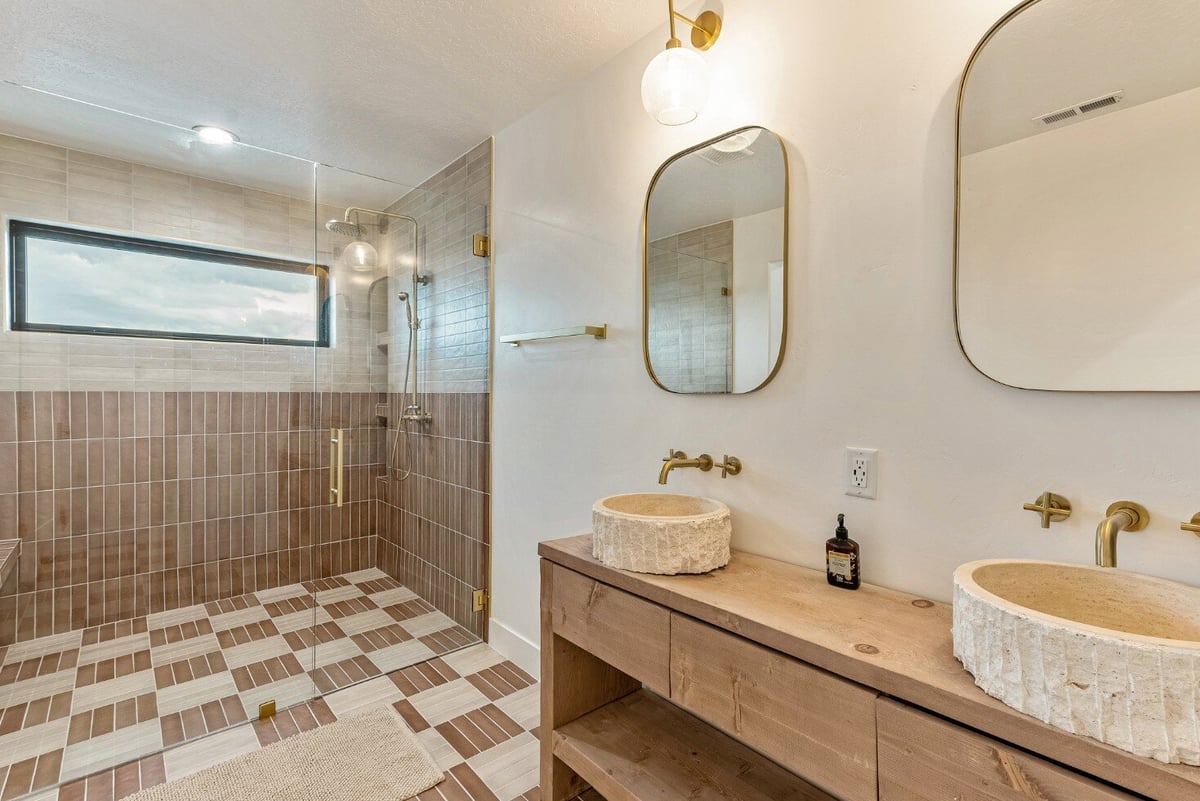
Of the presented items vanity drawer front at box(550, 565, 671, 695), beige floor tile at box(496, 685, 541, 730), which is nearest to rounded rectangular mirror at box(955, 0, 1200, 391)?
vanity drawer front at box(550, 565, 671, 695)

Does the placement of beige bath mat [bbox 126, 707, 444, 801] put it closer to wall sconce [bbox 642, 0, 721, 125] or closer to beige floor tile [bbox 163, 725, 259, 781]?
beige floor tile [bbox 163, 725, 259, 781]

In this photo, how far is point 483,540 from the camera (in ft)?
8.51

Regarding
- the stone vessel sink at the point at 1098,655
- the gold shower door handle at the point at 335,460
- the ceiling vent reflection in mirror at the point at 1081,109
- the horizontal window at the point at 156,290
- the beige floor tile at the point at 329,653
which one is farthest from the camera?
the gold shower door handle at the point at 335,460

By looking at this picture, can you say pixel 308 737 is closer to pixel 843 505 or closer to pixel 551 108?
pixel 843 505

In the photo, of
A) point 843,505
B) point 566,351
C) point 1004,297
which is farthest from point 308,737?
point 1004,297

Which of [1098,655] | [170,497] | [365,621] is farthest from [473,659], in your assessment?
[1098,655]

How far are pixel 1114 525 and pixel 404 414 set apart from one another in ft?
8.68

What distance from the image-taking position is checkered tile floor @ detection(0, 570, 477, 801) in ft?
6.05

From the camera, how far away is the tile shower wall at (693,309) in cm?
158

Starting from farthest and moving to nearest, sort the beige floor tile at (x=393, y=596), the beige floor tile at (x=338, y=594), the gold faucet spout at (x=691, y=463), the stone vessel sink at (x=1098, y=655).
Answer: the beige floor tile at (x=393, y=596), the beige floor tile at (x=338, y=594), the gold faucet spout at (x=691, y=463), the stone vessel sink at (x=1098, y=655)

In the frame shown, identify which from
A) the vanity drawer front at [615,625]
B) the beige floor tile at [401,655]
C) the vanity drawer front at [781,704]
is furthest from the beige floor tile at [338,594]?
the vanity drawer front at [781,704]

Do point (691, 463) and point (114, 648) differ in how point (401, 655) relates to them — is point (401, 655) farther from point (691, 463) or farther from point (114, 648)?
point (691, 463)

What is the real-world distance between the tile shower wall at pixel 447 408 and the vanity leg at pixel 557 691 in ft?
3.55

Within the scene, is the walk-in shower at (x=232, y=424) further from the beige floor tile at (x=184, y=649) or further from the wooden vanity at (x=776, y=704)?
the wooden vanity at (x=776, y=704)
